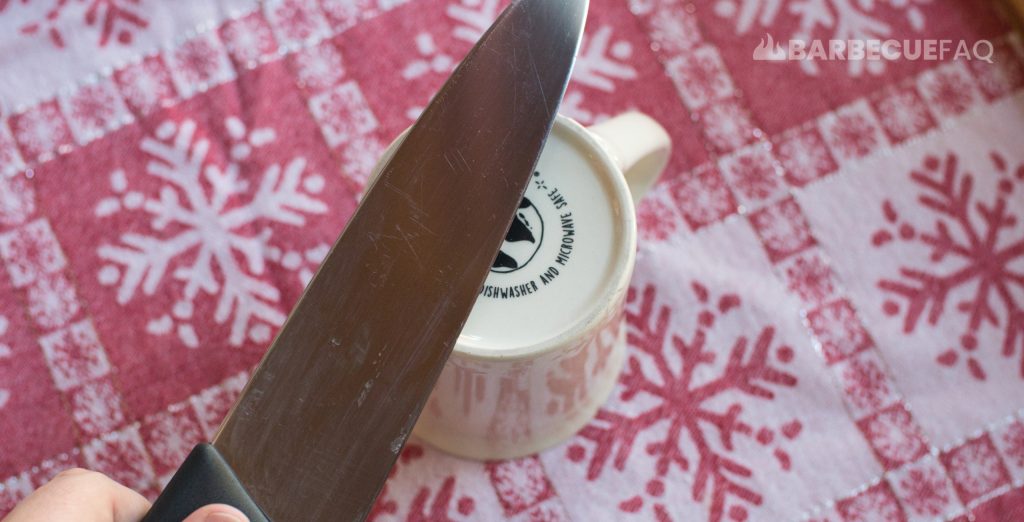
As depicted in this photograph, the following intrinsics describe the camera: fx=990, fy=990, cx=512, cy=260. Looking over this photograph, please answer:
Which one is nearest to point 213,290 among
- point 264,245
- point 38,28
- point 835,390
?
point 264,245

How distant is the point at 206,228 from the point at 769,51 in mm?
277

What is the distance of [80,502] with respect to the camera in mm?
332

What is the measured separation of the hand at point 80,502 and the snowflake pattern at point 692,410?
0.18 metres

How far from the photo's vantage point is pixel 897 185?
1.50 feet

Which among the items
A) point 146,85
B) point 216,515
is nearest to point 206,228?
point 146,85

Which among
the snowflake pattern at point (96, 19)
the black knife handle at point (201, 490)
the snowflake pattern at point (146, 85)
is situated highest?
the snowflake pattern at point (96, 19)

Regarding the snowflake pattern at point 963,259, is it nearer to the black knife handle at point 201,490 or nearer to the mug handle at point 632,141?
the mug handle at point 632,141

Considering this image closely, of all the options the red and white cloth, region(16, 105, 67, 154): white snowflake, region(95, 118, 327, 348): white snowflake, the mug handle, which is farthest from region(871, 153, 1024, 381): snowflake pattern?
region(16, 105, 67, 154): white snowflake

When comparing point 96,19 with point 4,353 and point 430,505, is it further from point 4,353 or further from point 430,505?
point 430,505

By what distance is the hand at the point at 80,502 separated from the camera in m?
0.33

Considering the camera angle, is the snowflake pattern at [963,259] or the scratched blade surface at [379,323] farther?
the snowflake pattern at [963,259]

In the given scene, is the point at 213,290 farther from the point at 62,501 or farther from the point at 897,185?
the point at 897,185

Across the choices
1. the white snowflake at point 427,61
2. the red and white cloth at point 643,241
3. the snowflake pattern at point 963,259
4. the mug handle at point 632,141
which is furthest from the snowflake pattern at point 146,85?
the snowflake pattern at point 963,259

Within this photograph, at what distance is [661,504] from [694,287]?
0.10m
